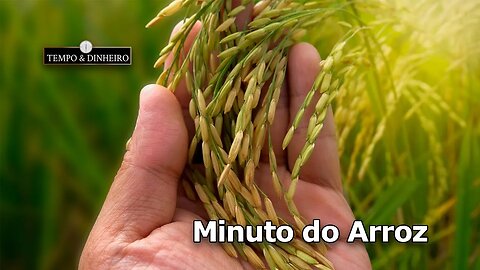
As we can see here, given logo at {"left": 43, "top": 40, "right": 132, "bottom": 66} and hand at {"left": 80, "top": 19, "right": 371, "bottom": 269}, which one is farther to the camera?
logo at {"left": 43, "top": 40, "right": 132, "bottom": 66}

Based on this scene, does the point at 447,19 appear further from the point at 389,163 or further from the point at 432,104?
the point at 389,163

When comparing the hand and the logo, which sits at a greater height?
the logo

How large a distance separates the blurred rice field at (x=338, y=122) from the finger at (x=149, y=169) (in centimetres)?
13

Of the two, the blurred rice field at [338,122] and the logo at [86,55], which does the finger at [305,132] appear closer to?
the blurred rice field at [338,122]

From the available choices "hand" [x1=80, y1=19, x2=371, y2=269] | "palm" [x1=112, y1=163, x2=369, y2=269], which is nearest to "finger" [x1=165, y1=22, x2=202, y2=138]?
"hand" [x1=80, y1=19, x2=371, y2=269]

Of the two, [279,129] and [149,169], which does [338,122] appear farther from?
[149,169]

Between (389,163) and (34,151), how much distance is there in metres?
0.57

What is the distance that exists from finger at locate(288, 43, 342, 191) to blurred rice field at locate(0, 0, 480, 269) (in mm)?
39

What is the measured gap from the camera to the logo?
1.31 m

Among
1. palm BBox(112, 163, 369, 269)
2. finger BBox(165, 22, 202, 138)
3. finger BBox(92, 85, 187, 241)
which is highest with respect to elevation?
finger BBox(165, 22, 202, 138)

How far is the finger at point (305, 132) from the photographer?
4.15ft

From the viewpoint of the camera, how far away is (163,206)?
1213mm

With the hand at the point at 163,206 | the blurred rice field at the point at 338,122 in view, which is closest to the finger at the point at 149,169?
the hand at the point at 163,206

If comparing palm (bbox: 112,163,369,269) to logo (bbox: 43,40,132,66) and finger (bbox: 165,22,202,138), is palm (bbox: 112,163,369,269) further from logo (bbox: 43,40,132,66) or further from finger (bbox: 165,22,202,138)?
logo (bbox: 43,40,132,66)
